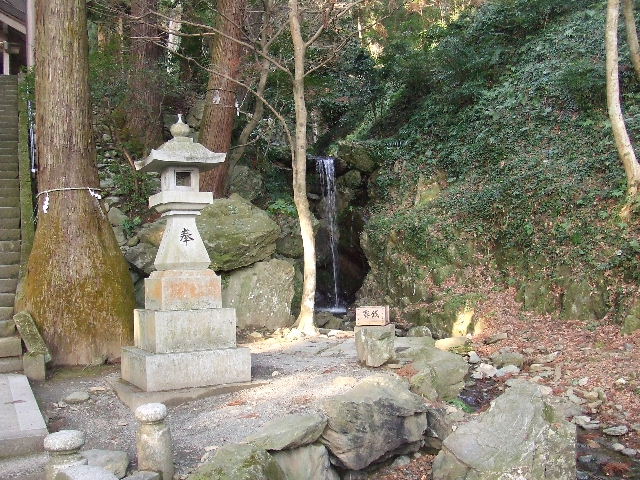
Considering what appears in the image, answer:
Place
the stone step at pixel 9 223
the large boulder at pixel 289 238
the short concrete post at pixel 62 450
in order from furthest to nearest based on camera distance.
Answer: the large boulder at pixel 289 238
the stone step at pixel 9 223
the short concrete post at pixel 62 450

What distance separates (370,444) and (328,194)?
11.0 metres

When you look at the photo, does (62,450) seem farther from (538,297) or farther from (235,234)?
(538,297)

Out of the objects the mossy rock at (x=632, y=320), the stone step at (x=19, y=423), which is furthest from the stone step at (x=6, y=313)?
the mossy rock at (x=632, y=320)

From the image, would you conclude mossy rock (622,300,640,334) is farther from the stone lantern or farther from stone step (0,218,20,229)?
stone step (0,218,20,229)

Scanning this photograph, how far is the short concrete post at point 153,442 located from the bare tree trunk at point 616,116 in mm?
8224

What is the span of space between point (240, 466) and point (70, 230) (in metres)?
5.41

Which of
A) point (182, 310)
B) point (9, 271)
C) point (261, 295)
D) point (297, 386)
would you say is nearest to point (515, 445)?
point (297, 386)

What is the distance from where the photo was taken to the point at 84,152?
27.0ft

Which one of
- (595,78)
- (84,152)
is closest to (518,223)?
(595,78)

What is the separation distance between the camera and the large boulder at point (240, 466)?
3574 mm

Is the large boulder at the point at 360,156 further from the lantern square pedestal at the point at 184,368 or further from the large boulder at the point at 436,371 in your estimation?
the lantern square pedestal at the point at 184,368

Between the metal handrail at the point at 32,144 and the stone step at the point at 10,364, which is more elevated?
the metal handrail at the point at 32,144

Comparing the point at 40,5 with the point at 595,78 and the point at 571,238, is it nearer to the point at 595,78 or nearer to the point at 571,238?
the point at 571,238

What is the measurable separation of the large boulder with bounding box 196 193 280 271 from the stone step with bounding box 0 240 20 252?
3.00 metres
